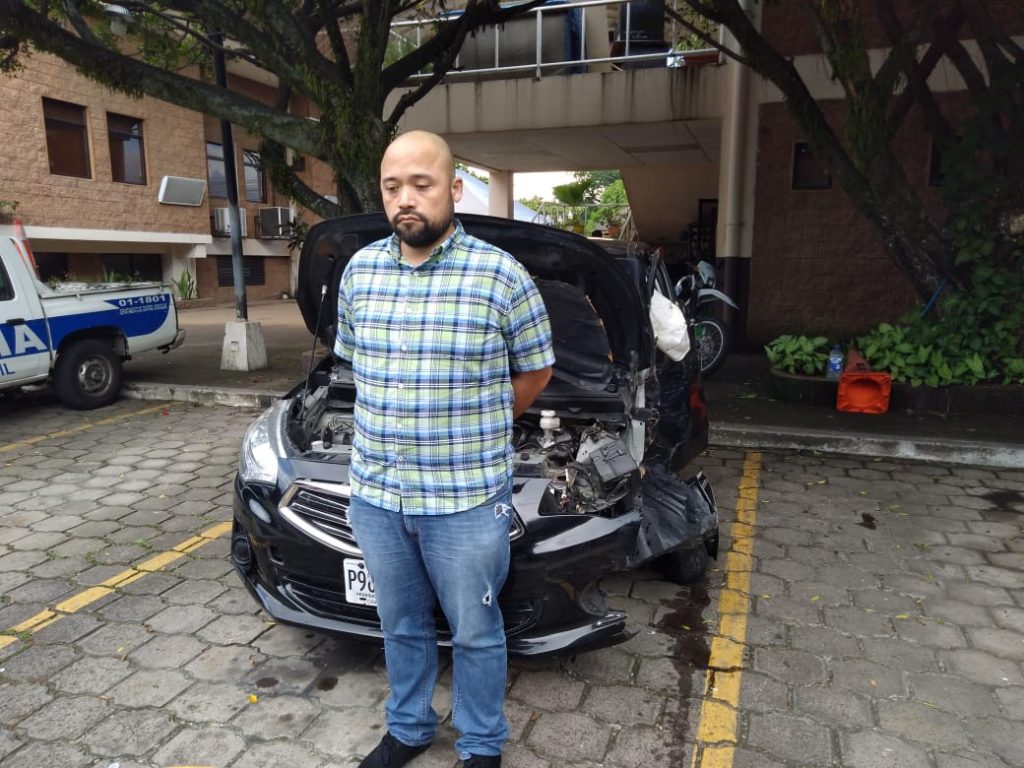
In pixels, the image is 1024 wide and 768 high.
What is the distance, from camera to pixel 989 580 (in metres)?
3.77

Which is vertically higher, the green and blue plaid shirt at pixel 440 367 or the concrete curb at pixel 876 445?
the green and blue plaid shirt at pixel 440 367

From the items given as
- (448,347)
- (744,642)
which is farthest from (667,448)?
(448,347)

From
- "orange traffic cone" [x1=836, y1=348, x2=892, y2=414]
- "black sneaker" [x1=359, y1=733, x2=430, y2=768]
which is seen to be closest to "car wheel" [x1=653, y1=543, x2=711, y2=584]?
"black sneaker" [x1=359, y1=733, x2=430, y2=768]

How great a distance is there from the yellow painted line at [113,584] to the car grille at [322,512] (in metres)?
1.53

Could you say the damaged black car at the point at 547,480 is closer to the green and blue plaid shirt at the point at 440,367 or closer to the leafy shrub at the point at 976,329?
the green and blue plaid shirt at the point at 440,367

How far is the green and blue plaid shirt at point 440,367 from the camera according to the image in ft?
6.68

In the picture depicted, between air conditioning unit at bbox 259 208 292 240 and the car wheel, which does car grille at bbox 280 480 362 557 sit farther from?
air conditioning unit at bbox 259 208 292 240

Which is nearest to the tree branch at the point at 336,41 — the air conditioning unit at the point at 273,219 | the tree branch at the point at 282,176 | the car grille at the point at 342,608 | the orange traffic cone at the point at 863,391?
the tree branch at the point at 282,176

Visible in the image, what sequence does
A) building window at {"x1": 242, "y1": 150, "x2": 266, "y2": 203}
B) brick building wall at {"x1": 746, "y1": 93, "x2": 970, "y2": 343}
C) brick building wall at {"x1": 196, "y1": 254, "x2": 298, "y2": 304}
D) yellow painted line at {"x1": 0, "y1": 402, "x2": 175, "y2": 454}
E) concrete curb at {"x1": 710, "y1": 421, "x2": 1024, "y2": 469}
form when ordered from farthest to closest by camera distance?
building window at {"x1": 242, "y1": 150, "x2": 266, "y2": 203}, brick building wall at {"x1": 196, "y1": 254, "x2": 298, "y2": 304}, brick building wall at {"x1": 746, "y1": 93, "x2": 970, "y2": 343}, yellow painted line at {"x1": 0, "y1": 402, "x2": 175, "y2": 454}, concrete curb at {"x1": 710, "y1": 421, "x2": 1024, "y2": 469}

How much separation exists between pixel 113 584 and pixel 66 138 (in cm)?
1543

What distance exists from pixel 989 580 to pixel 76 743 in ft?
13.6

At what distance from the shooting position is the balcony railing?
10.5 meters

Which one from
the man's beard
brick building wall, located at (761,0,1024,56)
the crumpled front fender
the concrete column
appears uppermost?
brick building wall, located at (761,0,1024,56)

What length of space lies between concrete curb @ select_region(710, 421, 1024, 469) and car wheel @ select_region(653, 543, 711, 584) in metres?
2.64
